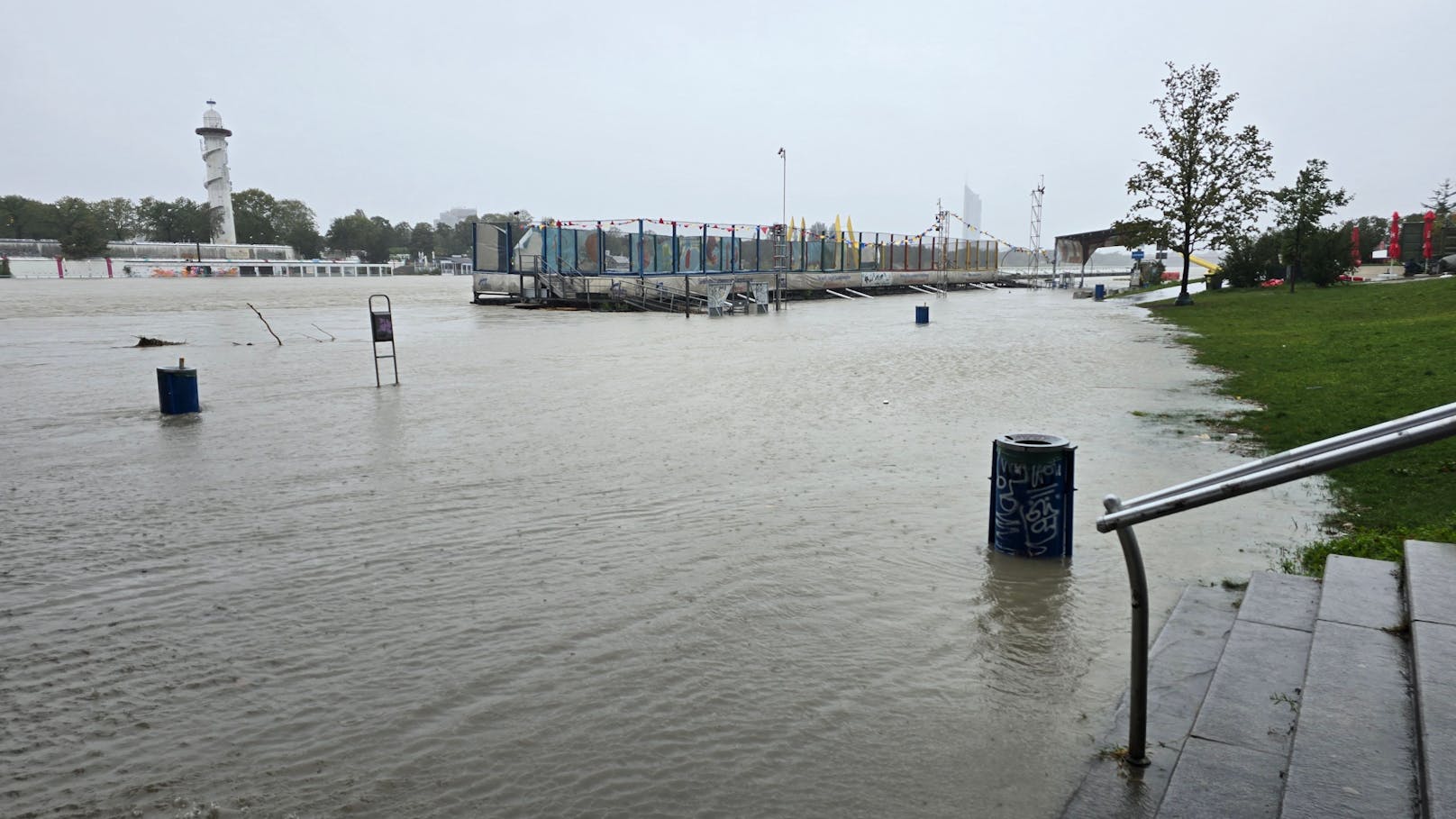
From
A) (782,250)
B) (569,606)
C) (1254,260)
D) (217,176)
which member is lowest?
(569,606)

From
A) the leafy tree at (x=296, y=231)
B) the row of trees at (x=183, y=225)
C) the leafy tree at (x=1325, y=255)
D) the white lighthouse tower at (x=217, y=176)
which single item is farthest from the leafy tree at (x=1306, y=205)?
the leafy tree at (x=296, y=231)

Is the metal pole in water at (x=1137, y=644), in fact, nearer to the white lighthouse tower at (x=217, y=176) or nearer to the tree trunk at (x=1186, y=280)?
the tree trunk at (x=1186, y=280)

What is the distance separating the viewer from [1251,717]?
3779mm

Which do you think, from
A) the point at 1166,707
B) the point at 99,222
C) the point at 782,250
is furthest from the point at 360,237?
the point at 1166,707

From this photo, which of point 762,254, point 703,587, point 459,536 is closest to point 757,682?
point 703,587

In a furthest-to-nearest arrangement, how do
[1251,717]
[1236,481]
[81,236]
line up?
1. [81,236]
2. [1251,717]
3. [1236,481]

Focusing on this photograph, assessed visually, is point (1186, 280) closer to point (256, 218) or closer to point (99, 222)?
point (99, 222)

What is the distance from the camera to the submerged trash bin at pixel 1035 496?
6281mm

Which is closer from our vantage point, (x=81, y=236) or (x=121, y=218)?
(x=81, y=236)

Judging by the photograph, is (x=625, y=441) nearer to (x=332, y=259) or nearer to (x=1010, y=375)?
(x=1010, y=375)

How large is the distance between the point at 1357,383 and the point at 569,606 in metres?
11.5

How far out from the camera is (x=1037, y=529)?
6.38 m

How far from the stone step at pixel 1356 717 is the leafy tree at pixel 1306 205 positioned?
3731 cm

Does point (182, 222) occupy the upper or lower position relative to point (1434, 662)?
upper
